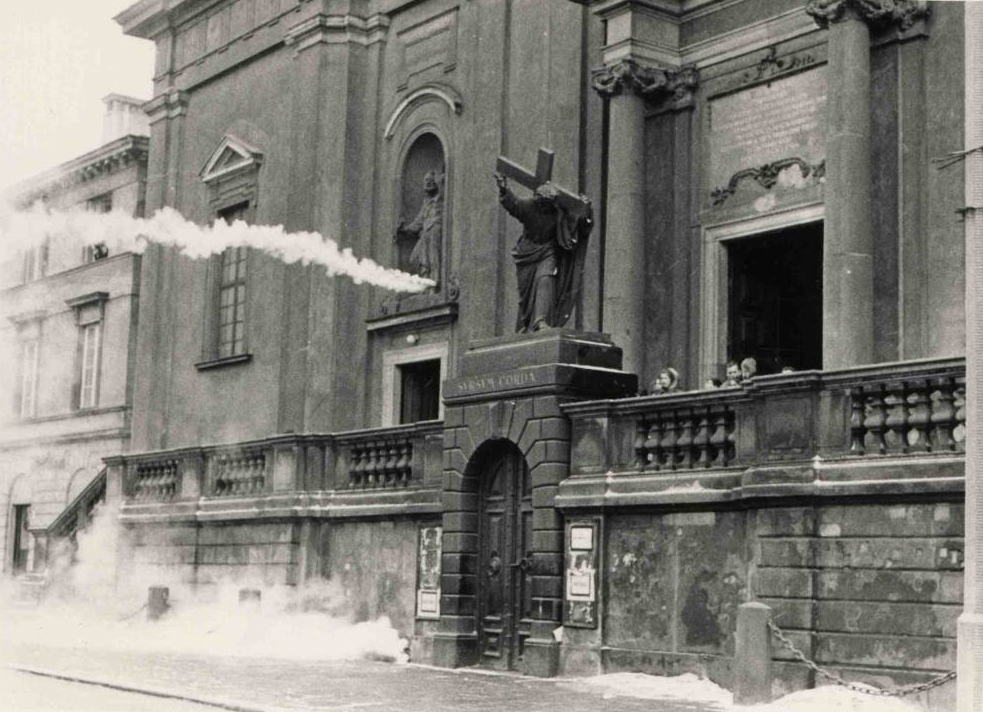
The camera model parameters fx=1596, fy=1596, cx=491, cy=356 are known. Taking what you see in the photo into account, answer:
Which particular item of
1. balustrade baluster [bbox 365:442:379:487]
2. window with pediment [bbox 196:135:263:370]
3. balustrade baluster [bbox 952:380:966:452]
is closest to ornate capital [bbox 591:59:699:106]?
balustrade baluster [bbox 365:442:379:487]

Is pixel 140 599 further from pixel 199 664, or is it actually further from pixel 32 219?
pixel 32 219

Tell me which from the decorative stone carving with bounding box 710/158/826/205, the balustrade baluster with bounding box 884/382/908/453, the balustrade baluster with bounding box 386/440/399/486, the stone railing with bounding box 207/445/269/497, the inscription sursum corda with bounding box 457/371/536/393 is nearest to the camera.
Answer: the balustrade baluster with bounding box 884/382/908/453

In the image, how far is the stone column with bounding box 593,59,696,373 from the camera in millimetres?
24266

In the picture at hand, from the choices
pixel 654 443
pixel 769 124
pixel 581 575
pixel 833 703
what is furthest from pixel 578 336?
pixel 833 703

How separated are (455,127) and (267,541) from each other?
8.01m

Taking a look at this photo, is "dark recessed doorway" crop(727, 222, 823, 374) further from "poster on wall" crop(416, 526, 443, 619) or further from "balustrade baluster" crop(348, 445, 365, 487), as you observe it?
"balustrade baluster" crop(348, 445, 365, 487)

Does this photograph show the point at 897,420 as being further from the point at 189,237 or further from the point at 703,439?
the point at 189,237

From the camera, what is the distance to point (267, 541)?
85.9ft

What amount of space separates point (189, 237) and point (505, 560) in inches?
626

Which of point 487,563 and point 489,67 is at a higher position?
point 489,67

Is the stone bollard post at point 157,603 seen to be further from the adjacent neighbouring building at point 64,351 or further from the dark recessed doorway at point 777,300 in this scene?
the dark recessed doorway at point 777,300

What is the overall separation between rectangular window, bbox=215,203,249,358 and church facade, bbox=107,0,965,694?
8 cm

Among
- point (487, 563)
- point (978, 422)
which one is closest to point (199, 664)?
point (487, 563)

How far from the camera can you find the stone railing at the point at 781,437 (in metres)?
15.2
